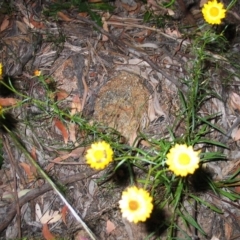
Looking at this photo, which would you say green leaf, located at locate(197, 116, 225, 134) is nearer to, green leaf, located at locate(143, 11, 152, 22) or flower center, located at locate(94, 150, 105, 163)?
flower center, located at locate(94, 150, 105, 163)

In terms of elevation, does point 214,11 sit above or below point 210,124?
above

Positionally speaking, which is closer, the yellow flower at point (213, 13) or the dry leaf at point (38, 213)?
the yellow flower at point (213, 13)

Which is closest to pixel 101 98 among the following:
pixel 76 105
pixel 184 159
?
pixel 76 105

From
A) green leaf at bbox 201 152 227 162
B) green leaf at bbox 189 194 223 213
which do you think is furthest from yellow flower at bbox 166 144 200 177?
green leaf at bbox 189 194 223 213

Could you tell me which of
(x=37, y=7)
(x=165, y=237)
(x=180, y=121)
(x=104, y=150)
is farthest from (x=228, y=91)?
(x=37, y=7)

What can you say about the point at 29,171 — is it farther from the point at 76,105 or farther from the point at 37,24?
the point at 37,24

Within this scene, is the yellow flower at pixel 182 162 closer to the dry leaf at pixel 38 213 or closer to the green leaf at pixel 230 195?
the green leaf at pixel 230 195

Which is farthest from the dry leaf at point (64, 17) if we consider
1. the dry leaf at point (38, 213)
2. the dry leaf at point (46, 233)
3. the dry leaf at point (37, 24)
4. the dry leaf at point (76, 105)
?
the dry leaf at point (46, 233)
